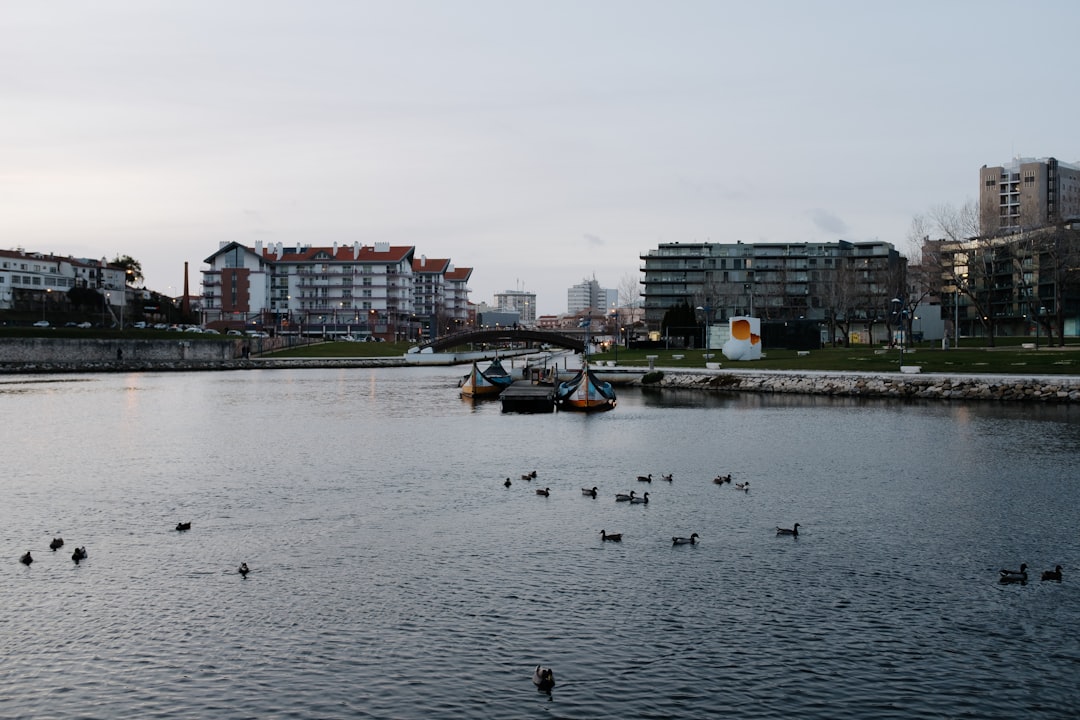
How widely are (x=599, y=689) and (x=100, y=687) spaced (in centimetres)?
814

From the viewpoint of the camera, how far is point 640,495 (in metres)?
31.3

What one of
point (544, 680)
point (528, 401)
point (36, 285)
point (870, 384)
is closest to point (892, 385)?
point (870, 384)

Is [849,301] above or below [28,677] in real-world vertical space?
above

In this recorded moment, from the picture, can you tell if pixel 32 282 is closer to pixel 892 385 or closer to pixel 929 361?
pixel 929 361

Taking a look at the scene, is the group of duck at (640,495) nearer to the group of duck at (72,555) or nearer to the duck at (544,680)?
the group of duck at (72,555)

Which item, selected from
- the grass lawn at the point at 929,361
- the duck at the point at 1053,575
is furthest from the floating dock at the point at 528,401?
the duck at the point at 1053,575

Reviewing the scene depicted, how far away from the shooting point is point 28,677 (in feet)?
51.3

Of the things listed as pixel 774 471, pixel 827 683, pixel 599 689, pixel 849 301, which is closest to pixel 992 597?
pixel 827 683

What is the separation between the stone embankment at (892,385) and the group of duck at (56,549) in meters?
59.7

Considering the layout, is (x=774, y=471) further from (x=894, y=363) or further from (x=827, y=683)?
(x=894, y=363)

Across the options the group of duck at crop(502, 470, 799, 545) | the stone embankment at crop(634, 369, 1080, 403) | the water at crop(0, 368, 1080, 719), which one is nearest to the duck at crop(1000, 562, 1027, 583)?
the water at crop(0, 368, 1080, 719)

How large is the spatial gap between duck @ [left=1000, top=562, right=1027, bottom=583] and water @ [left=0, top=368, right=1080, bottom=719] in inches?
7.4

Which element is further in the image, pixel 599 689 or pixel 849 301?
pixel 849 301

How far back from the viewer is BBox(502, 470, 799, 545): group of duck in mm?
24297
